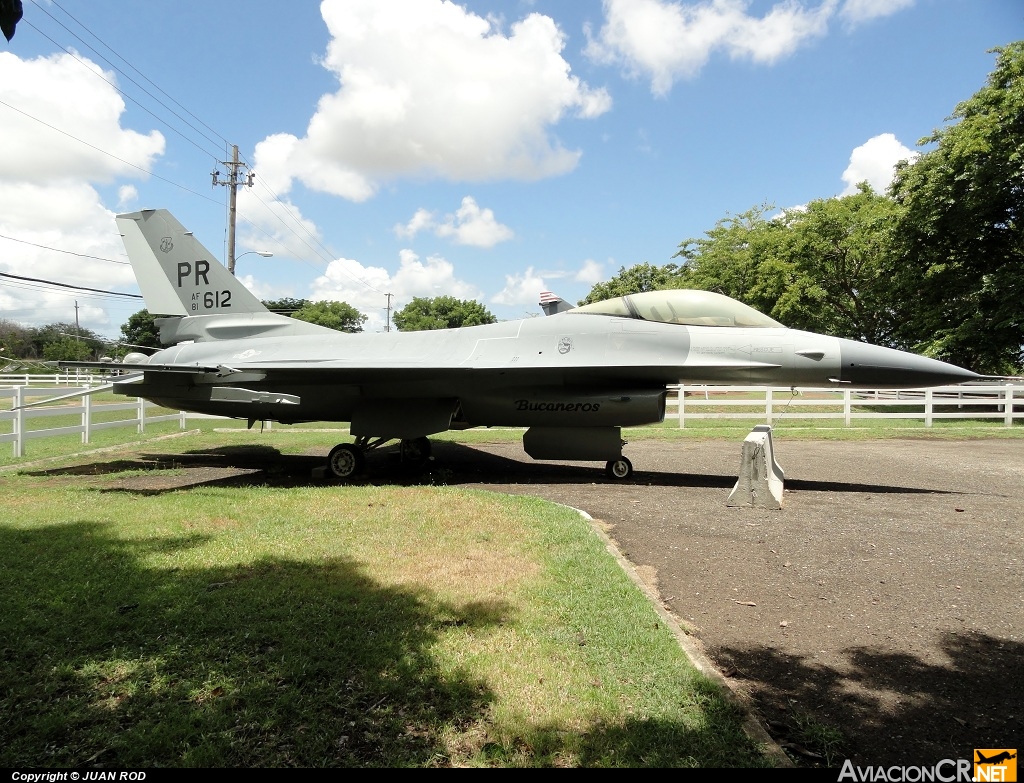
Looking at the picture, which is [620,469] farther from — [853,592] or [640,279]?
[640,279]

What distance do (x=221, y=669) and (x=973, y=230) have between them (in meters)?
27.6

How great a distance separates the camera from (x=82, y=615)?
338 centimetres

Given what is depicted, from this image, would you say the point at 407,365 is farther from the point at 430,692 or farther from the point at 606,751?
the point at 606,751

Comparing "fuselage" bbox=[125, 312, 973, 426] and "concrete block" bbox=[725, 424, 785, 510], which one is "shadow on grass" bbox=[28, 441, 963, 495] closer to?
"fuselage" bbox=[125, 312, 973, 426]

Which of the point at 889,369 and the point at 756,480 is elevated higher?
the point at 889,369

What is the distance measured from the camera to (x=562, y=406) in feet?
28.8

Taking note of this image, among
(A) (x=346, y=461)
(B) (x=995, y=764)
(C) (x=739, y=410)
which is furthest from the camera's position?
(C) (x=739, y=410)

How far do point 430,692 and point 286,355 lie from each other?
8300 millimetres

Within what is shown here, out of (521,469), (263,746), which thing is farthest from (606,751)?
(521,469)

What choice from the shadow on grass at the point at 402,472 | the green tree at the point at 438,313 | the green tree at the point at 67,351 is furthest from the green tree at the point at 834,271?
the green tree at the point at 67,351

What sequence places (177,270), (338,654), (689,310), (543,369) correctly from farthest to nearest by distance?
(177,270) < (543,369) < (689,310) < (338,654)

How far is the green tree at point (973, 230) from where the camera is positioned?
63.8 ft

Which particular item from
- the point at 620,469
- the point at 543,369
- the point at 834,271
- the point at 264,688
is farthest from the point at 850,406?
the point at 264,688

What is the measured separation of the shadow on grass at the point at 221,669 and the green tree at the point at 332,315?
67528mm
